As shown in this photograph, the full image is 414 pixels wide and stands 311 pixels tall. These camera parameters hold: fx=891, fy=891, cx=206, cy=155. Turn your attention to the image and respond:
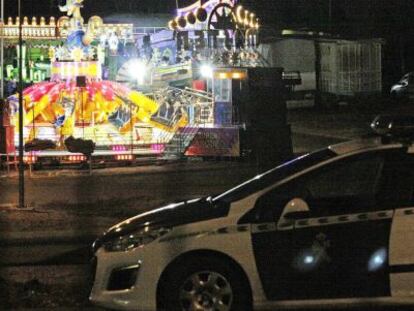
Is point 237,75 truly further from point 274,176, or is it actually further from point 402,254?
point 402,254

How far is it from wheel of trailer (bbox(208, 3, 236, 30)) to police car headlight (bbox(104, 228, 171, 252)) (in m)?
18.7

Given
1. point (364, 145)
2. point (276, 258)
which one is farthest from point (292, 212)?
point (364, 145)

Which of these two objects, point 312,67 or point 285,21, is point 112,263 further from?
point 285,21

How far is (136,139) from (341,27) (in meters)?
31.8

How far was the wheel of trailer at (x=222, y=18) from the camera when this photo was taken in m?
25.2

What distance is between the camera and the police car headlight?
6.64 m

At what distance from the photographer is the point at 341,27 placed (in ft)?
173

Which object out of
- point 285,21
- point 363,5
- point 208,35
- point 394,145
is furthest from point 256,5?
point 394,145

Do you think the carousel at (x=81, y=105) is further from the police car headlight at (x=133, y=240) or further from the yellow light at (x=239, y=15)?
the police car headlight at (x=133, y=240)

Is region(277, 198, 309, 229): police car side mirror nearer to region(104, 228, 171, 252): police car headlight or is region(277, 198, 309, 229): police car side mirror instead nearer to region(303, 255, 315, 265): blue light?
region(303, 255, 315, 265): blue light

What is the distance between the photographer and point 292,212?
255 inches

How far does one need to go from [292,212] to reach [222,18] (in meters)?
19.3

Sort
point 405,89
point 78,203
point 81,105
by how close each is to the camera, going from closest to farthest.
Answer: point 78,203
point 81,105
point 405,89

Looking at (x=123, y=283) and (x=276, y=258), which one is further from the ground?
(x=276, y=258)
